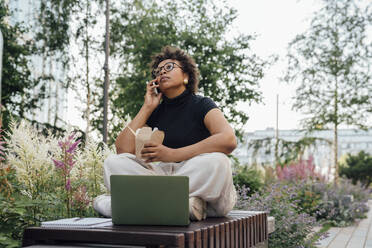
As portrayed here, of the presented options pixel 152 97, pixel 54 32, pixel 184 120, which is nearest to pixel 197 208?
pixel 184 120

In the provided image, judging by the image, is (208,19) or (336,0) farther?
(336,0)

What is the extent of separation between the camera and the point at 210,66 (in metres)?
13.3

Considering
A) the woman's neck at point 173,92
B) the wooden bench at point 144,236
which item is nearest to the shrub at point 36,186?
the wooden bench at point 144,236

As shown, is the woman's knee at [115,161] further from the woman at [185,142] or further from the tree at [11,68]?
the tree at [11,68]

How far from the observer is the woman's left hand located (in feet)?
9.04

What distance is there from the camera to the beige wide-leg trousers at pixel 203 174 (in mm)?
2686

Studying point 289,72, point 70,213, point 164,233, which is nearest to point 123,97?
point 289,72

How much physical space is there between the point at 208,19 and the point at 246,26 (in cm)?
128

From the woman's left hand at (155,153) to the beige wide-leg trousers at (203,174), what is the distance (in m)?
0.10

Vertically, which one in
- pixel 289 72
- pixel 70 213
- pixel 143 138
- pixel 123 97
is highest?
pixel 289 72

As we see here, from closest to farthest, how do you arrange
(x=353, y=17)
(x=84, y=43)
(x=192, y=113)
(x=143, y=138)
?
(x=143, y=138), (x=192, y=113), (x=353, y=17), (x=84, y=43)

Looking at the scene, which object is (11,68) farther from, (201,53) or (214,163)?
(214,163)

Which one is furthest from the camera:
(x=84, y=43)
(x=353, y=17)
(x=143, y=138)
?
(x=84, y=43)

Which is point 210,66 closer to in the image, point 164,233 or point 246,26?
point 246,26
